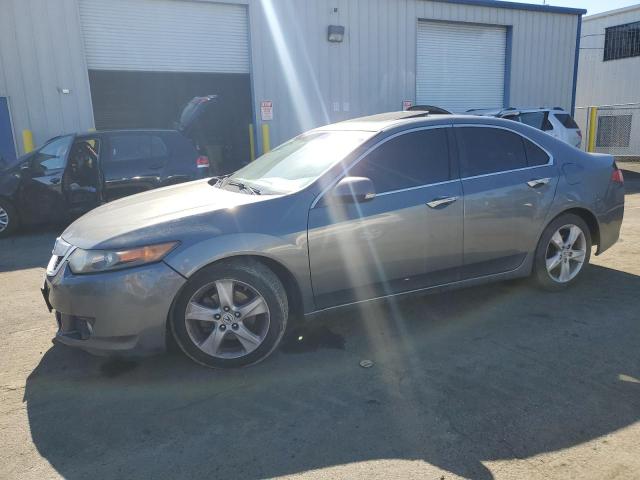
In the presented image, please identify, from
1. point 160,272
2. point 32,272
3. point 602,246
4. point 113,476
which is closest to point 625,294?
point 602,246

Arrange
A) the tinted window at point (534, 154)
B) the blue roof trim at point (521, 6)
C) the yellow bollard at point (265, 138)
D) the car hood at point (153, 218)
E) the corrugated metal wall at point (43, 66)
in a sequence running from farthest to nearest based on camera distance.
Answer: the blue roof trim at point (521, 6) → the yellow bollard at point (265, 138) → the corrugated metal wall at point (43, 66) → the tinted window at point (534, 154) → the car hood at point (153, 218)

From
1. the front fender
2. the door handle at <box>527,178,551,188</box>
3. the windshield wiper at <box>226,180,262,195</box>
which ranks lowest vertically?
the front fender

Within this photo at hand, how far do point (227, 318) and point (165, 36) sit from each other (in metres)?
11.1

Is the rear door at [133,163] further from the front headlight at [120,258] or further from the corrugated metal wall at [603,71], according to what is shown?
the corrugated metal wall at [603,71]

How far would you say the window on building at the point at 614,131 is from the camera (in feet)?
70.3

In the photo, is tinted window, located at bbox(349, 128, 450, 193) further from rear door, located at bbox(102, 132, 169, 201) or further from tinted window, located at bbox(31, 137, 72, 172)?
tinted window, located at bbox(31, 137, 72, 172)

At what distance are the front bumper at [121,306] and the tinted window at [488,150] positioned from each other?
2.37 m

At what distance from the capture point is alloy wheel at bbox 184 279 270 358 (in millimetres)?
3178

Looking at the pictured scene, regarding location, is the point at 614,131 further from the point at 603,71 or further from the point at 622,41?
the point at 622,41

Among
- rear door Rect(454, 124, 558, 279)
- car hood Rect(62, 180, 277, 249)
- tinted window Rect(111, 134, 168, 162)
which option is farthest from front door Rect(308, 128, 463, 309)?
tinted window Rect(111, 134, 168, 162)

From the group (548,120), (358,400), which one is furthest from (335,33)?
(358,400)

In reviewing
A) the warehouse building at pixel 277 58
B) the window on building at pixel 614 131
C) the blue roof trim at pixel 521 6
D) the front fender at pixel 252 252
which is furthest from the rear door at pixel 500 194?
the window on building at pixel 614 131

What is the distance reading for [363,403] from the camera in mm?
2875

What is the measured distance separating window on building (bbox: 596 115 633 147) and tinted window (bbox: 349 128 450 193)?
70.1 ft
